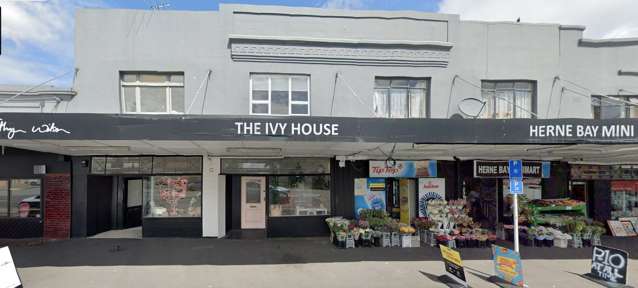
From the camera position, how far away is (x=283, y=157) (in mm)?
10875

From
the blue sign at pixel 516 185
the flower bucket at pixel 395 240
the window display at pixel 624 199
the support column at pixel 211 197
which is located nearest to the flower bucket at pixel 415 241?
the flower bucket at pixel 395 240

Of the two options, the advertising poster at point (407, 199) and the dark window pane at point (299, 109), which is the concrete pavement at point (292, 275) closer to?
the advertising poster at point (407, 199)

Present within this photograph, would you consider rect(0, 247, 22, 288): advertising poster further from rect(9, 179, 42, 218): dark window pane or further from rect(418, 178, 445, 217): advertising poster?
rect(418, 178, 445, 217): advertising poster

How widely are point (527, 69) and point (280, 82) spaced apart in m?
8.17

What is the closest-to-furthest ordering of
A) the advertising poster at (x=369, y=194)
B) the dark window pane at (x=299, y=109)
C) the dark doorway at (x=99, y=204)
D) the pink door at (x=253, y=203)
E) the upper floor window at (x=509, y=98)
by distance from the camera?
1. the dark window pane at (x=299, y=109)
2. the dark doorway at (x=99, y=204)
3. the advertising poster at (x=369, y=194)
4. the upper floor window at (x=509, y=98)
5. the pink door at (x=253, y=203)

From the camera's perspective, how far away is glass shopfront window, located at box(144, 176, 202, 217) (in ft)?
35.4

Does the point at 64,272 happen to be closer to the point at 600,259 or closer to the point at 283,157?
the point at 283,157

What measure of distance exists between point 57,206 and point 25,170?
4.96ft

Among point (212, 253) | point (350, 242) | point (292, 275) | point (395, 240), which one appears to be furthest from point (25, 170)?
point (395, 240)

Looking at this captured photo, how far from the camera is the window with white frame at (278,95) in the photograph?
10.4 m

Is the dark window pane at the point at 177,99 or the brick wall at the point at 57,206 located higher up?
the dark window pane at the point at 177,99

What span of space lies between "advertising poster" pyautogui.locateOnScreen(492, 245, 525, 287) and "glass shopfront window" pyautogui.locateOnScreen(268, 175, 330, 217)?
556 cm

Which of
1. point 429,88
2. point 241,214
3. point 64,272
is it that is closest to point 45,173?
point 64,272

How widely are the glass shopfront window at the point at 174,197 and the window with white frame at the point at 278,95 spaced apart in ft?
10.3
